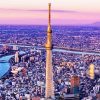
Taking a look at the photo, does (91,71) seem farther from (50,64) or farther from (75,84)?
(50,64)

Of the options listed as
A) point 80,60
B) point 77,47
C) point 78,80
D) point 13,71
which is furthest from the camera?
point 77,47

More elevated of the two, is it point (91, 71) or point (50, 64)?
point (50, 64)

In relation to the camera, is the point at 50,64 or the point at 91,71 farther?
the point at 91,71

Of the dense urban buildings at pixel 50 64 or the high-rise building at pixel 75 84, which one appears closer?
the dense urban buildings at pixel 50 64

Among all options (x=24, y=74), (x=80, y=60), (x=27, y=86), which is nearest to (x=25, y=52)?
(x=80, y=60)

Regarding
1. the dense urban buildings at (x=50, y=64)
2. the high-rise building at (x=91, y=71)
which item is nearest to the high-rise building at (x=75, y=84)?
the dense urban buildings at (x=50, y=64)

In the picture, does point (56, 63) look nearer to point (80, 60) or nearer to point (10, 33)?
point (80, 60)

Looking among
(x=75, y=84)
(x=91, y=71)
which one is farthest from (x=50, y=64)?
(x=91, y=71)

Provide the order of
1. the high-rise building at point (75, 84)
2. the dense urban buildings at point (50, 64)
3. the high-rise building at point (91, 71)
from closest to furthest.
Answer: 1. the dense urban buildings at point (50, 64)
2. the high-rise building at point (75, 84)
3. the high-rise building at point (91, 71)

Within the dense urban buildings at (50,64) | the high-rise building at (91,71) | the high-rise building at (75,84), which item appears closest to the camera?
the dense urban buildings at (50,64)

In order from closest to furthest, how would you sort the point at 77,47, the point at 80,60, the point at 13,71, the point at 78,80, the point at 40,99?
the point at 40,99 → the point at 78,80 → the point at 13,71 → the point at 80,60 → the point at 77,47

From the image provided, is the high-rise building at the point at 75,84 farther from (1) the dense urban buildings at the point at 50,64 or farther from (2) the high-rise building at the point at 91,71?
(2) the high-rise building at the point at 91,71
